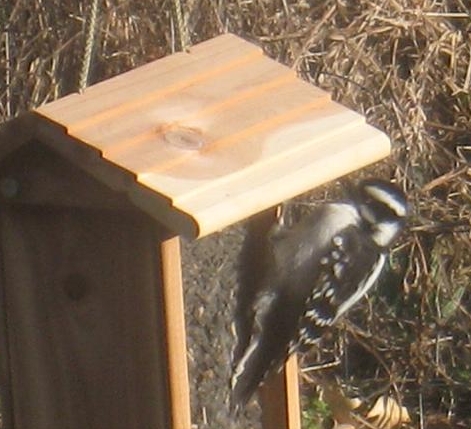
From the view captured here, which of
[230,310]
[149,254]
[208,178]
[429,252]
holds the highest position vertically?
[208,178]

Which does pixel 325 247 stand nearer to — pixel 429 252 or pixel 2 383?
pixel 2 383

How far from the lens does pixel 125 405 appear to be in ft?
9.77

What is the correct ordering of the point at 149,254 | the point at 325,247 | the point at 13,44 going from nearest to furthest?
the point at 149,254 < the point at 325,247 < the point at 13,44

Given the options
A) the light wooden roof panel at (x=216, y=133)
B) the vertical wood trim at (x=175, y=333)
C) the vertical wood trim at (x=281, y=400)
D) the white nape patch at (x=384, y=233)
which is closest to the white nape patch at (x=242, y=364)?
the vertical wood trim at (x=281, y=400)

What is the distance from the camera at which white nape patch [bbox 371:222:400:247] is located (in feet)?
13.6

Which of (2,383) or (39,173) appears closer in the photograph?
(39,173)

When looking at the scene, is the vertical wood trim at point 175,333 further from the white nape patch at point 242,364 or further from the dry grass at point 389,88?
the dry grass at point 389,88

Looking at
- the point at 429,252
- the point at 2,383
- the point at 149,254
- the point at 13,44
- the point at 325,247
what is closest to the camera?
the point at 149,254

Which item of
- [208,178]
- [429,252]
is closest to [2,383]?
[208,178]

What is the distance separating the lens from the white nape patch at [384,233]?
4.13 metres

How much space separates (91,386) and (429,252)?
2900 mm

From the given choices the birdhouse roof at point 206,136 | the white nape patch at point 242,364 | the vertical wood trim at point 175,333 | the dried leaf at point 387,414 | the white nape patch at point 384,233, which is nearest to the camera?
the birdhouse roof at point 206,136

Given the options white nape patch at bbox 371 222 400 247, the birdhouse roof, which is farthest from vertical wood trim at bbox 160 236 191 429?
white nape patch at bbox 371 222 400 247

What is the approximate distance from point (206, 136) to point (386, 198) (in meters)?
1.48
